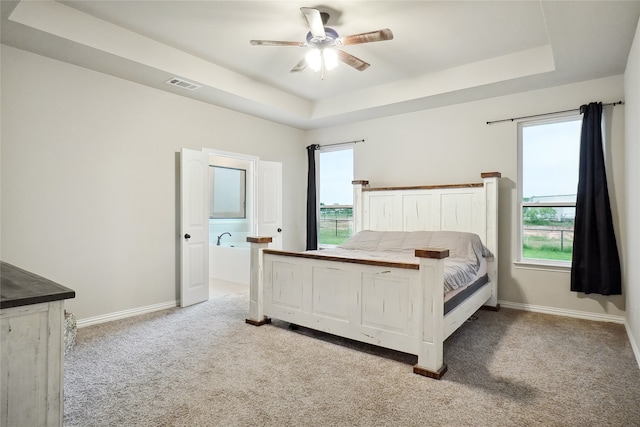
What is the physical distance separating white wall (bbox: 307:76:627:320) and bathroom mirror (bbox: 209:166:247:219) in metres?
2.99

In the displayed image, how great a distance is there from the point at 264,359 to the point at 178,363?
2.02ft

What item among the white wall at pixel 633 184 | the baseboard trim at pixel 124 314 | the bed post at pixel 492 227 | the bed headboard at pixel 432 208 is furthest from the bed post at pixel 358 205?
the white wall at pixel 633 184

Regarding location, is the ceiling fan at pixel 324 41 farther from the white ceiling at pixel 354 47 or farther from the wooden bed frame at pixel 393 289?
the wooden bed frame at pixel 393 289

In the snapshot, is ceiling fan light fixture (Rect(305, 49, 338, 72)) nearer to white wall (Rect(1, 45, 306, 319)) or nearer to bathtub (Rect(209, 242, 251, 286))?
white wall (Rect(1, 45, 306, 319))

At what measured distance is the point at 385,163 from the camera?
5.00 metres

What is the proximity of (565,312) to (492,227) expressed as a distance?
1150mm

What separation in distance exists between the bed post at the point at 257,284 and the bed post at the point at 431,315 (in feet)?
5.15

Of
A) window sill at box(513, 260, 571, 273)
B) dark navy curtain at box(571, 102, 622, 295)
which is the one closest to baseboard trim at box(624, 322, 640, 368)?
dark navy curtain at box(571, 102, 622, 295)

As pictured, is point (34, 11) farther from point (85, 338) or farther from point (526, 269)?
point (526, 269)

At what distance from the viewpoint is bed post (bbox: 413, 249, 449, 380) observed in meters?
2.28

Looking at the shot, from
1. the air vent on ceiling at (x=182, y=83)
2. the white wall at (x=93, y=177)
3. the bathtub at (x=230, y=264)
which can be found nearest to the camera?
the white wall at (x=93, y=177)

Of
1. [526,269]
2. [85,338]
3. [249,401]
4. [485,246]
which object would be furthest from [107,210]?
[526,269]

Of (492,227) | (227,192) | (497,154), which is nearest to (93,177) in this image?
(227,192)

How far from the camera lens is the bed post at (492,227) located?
153 inches
